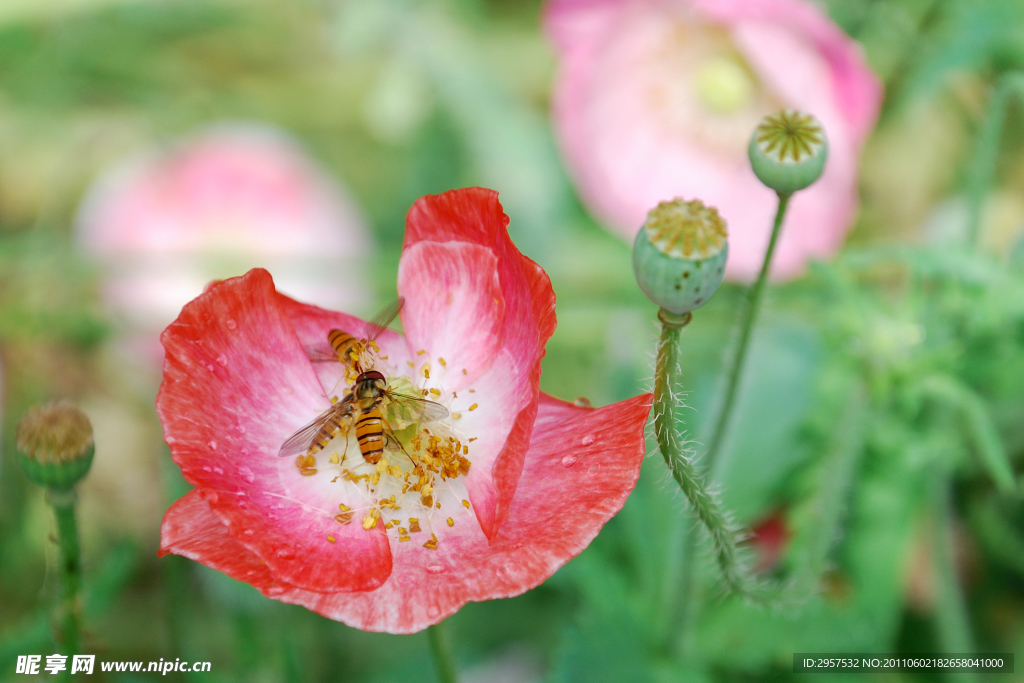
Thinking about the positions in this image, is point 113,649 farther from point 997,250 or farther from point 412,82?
point 997,250

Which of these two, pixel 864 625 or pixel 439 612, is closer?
pixel 439 612

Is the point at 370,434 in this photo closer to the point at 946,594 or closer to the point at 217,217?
the point at 946,594

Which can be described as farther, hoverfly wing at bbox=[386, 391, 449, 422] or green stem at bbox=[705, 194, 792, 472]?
hoverfly wing at bbox=[386, 391, 449, 422]

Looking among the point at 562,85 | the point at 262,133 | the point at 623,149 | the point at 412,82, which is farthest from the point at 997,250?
the point at 262,133

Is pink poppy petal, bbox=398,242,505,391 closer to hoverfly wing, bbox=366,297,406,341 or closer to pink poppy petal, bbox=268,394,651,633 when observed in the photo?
hoverfly wing, bbox=366,297,406,341

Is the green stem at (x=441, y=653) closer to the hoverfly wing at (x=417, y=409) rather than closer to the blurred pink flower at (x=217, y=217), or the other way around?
the hoverfly wing at (x=417, y=409)

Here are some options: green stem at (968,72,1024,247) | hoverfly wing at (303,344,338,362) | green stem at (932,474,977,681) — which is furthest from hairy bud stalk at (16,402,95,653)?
green stem at (932,474,977,681)
